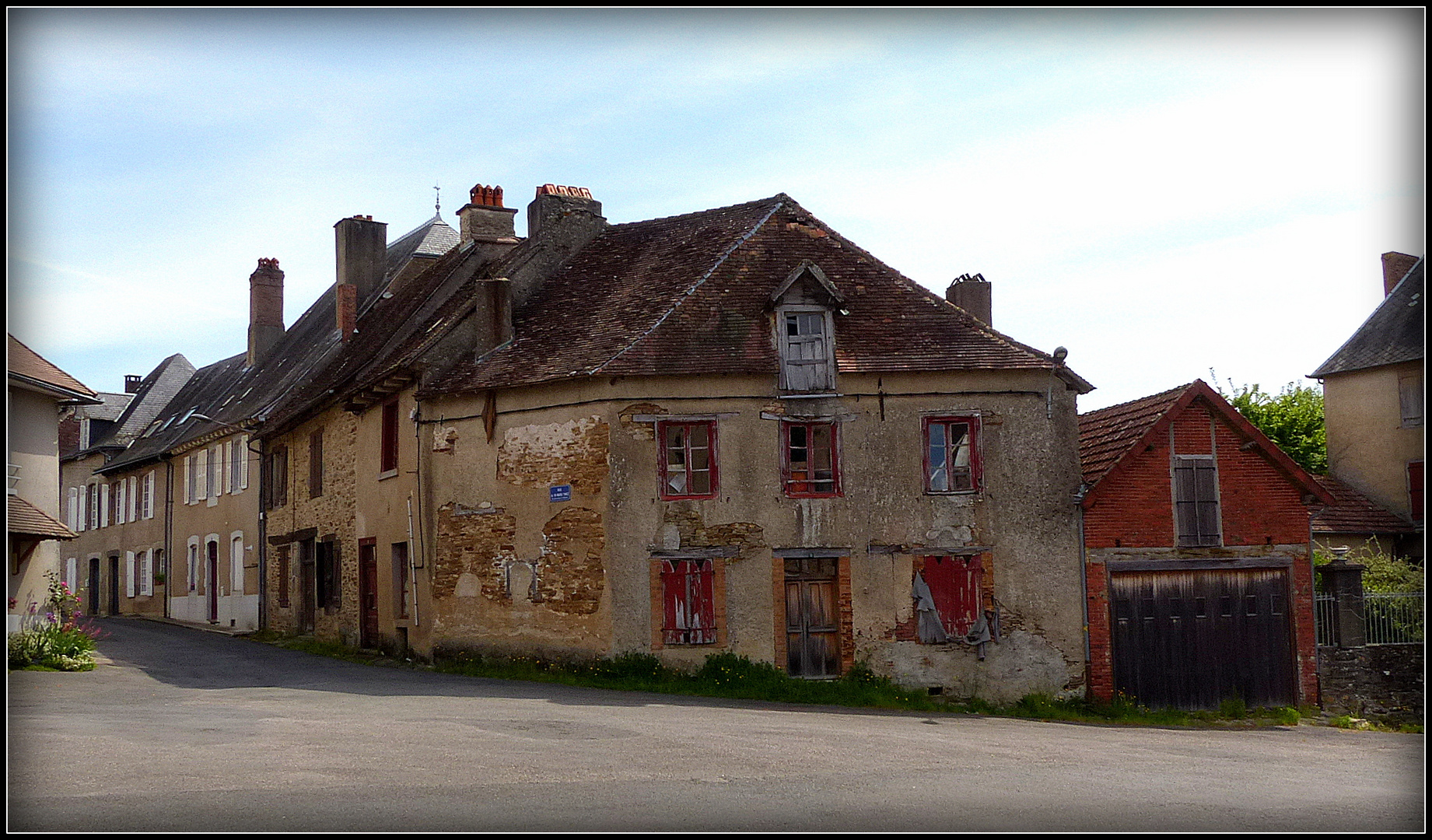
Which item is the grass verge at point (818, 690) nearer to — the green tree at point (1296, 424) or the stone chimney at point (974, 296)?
the stone chimney at point (974, 296)

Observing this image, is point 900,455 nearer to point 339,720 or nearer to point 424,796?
point 339,720

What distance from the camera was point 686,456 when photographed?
67.6 ft

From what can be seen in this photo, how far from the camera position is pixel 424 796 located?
32.0 ft

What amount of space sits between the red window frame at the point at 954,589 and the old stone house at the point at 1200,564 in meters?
1.89

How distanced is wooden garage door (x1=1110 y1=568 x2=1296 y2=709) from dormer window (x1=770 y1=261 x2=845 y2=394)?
587 centimetres

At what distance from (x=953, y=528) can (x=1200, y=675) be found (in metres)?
4.69

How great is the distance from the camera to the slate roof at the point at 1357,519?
30312 millimetres

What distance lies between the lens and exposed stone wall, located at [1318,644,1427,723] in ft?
70.3

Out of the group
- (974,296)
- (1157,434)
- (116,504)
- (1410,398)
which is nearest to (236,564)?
(116,504)

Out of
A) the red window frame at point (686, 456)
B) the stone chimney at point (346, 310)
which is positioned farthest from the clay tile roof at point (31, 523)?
the stone chimney at point (346, 310)

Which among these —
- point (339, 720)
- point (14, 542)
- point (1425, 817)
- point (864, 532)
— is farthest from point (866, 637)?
point (14, 542)

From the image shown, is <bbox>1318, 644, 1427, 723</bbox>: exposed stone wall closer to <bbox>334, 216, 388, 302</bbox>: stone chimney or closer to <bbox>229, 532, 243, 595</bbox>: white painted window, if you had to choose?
<bbox>334, 216, 388, 302</bbox>: stone chimney

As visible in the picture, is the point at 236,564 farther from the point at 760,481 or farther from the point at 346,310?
the point at 760,481

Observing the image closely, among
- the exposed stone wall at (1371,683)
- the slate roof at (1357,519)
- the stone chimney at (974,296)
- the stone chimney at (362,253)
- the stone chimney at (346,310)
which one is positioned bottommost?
the exposed stone wall at (1371,683)
